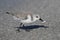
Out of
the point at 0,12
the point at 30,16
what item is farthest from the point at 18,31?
the point at 0,12

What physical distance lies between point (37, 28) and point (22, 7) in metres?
4.20

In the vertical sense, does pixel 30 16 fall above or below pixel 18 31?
above

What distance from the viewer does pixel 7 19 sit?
9023mm

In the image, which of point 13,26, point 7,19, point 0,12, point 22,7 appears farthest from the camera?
point 22,7

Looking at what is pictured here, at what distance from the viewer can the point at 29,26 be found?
8.13m

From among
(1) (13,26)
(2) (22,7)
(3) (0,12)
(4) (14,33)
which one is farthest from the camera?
(2) (22,7)

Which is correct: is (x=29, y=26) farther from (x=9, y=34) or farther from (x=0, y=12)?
(x=0, y=12)

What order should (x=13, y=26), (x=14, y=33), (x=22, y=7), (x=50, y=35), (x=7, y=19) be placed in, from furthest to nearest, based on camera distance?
(x=22, y=7) → (x=7, y=19) → (x=13, y=26) → (x=14, y=33) → (x=50, y=35)

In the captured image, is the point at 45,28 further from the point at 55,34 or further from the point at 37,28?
the point at 55,34

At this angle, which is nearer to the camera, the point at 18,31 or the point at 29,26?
the point at 18,31

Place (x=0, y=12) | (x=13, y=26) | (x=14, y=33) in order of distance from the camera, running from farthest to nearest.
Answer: (x=0, y=12) → (x=13, y=26) → (x=14, y=33)

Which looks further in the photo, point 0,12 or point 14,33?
point 0,12

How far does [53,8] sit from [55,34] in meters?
4.18

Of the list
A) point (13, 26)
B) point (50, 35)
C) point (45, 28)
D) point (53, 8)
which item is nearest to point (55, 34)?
point (50, 35)
